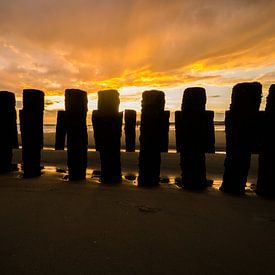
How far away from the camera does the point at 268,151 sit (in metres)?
4.99

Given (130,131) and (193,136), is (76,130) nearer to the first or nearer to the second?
(193,136)

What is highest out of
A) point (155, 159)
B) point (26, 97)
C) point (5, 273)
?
point (26, 97)

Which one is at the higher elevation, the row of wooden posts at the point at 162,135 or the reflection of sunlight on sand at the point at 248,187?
the row of wooden posts at the point at 162,135

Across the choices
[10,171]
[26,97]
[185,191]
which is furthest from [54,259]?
[10,171]

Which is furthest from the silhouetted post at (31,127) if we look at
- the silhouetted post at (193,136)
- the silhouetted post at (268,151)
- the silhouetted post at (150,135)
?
the silhouetted post at (268,151)

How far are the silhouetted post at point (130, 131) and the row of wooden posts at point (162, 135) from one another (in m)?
6.28

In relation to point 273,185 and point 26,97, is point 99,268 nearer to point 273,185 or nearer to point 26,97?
point 273,185

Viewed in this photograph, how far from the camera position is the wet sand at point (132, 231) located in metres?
2.36

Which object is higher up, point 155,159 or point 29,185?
point 155,159

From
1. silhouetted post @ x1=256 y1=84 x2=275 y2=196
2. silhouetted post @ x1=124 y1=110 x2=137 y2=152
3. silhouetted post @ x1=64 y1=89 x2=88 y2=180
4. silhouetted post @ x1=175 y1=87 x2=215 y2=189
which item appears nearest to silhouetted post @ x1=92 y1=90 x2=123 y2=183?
silhouetted post @ x1=64 y1=89 x2=88 y2=180

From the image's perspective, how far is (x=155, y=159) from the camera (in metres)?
5.68

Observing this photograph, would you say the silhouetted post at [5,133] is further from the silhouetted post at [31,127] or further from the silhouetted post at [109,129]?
the silhouetted post at [109,129]

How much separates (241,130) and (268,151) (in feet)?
1.77

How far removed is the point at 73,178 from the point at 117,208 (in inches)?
97.8
